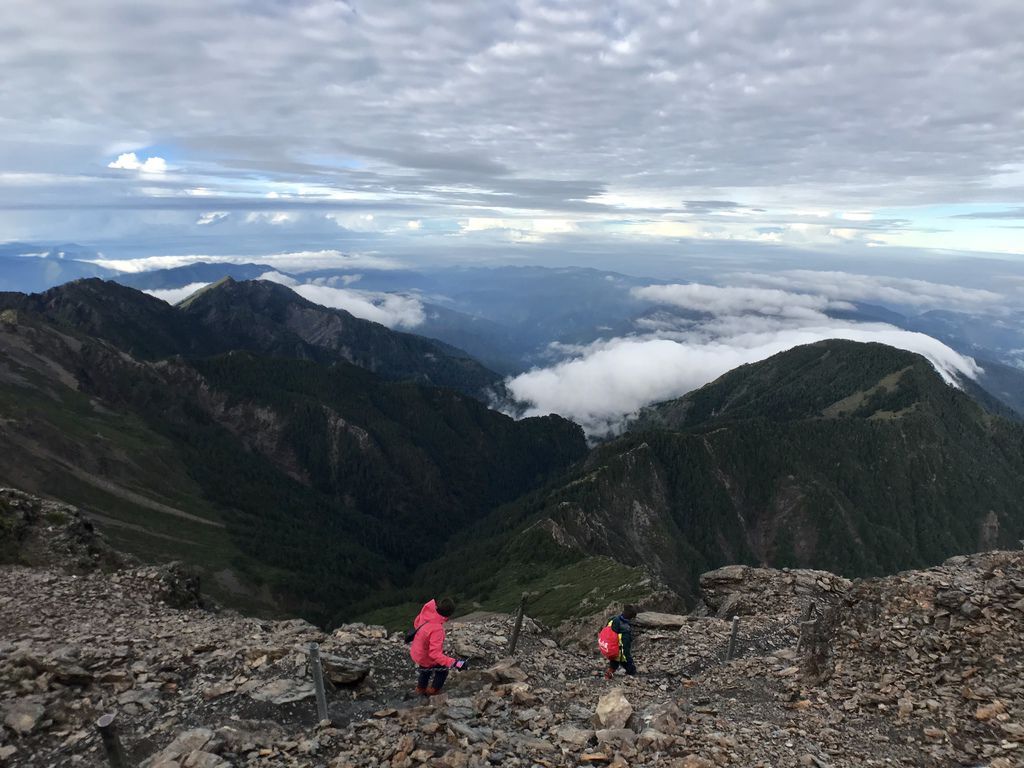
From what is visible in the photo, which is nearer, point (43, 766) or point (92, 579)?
point (43, 766)

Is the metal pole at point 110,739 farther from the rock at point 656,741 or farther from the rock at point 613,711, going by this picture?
the rock at point 656,741

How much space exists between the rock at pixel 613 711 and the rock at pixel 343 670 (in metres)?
9.08

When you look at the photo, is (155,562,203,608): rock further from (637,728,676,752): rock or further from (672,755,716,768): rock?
(672,755,716,768): rock

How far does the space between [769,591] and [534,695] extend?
28669 mm

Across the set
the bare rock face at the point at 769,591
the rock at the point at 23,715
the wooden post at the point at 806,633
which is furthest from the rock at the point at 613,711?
the bare rock face at the point at 769,591

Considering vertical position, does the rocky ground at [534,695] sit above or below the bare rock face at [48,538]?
above

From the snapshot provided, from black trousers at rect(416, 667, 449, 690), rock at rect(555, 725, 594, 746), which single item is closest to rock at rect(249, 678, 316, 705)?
black trousers at rect(416, 667, 449, 690)

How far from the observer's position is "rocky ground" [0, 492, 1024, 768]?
16.1 metres

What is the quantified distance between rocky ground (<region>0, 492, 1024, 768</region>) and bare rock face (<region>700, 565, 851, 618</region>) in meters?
10.1

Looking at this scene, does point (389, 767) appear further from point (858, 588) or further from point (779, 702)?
point (858, 588)

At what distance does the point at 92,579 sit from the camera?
3675cm

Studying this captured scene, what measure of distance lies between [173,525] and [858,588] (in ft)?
676

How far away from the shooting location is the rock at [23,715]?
1711 cm

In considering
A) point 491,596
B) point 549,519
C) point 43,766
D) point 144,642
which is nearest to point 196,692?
point 43,766
